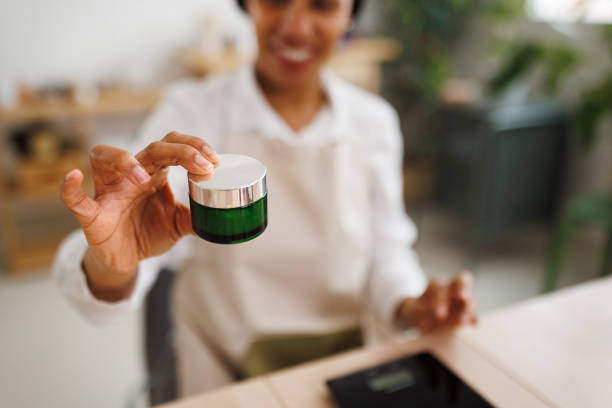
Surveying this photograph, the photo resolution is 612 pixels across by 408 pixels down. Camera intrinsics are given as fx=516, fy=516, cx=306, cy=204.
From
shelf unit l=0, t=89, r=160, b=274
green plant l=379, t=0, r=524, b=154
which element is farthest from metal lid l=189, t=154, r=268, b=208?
green plant l=379, t=0, r=524, b=154

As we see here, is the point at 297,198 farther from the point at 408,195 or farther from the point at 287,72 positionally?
the point at 408,195

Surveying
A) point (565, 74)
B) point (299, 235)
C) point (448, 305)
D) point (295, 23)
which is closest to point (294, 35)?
point (295, 23)

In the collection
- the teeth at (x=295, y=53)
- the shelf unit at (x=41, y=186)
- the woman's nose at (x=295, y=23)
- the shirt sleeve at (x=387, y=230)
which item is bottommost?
the shelf unit at (x=41, y=186)

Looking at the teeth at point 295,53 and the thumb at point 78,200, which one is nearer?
the thumb at point 78,200

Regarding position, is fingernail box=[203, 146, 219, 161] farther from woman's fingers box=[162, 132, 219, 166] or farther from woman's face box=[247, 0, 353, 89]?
woman's face box=[247, 0, 353, 89]

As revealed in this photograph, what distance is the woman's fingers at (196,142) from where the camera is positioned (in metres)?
0.38

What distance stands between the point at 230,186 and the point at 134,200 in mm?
129

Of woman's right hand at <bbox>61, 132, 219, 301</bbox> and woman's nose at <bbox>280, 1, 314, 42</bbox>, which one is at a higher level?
woman's nose at <bbox>280, 1, 314, 42</bbox>

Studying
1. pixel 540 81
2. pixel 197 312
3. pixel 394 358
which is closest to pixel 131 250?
pixel 394 358

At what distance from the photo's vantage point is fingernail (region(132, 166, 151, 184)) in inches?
15.8

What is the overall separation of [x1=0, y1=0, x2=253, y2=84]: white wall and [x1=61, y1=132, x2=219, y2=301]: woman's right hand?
7.96 feet

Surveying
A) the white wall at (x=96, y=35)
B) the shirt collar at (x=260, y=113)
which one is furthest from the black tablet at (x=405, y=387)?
Result: the white wall at (x=96, y=35)

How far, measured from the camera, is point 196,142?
39cm

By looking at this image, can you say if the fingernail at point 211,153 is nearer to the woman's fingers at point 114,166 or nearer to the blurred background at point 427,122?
the woman's fingers at point 114,166
